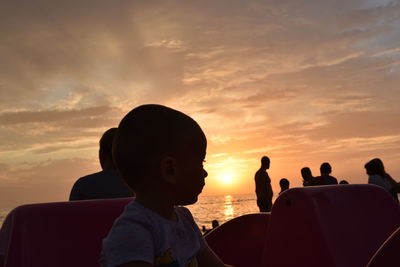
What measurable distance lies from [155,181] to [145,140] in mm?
144

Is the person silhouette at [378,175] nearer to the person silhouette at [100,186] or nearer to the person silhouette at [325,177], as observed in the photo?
the person silhouette at [325,177]

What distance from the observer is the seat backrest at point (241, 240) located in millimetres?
2822

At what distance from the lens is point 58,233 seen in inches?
72.8

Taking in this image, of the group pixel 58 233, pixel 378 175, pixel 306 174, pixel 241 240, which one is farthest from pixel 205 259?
pixel 306 174

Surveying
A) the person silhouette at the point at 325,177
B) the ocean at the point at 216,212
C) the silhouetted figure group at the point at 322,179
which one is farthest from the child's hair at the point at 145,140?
the ocean at the point at 216,212

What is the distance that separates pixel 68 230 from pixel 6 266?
26cm

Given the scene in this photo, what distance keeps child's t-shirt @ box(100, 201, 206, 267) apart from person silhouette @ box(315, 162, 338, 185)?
7.06 m

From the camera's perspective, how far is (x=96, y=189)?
332 centimetres

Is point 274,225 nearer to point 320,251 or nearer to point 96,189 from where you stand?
point 320,251

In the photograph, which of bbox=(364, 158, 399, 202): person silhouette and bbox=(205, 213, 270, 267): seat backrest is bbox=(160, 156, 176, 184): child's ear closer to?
bbox=(205, 213, 270, 267): seat backrest

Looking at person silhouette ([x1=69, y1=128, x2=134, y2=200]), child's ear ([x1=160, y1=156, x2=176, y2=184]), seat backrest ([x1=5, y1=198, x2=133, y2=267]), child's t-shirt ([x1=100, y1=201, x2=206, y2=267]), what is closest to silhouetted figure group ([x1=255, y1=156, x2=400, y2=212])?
person silhouette ([x1=69, y1=128, x2=134, y2=200])

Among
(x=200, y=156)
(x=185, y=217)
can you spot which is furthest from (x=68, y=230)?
(x=200, y=156)

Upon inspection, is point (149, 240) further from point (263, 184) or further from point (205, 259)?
point (263, 184)

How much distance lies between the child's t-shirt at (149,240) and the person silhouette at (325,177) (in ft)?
23.2
